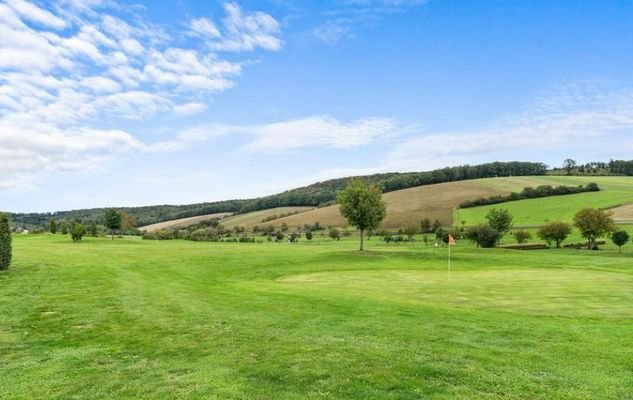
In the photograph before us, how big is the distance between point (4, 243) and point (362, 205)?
32960mm

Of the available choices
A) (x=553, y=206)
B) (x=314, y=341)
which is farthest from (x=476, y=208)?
(x=314, y=341)

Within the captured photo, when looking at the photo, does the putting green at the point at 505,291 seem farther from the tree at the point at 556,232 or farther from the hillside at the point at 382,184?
the hillside at the point at 382,184

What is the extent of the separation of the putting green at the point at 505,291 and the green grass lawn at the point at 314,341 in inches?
5.3

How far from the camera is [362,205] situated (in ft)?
166

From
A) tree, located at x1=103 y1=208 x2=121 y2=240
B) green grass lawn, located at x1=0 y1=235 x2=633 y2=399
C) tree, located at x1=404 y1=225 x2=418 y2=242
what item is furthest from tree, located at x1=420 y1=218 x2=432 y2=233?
green grass lawn, located at x1=0 y1=235 x2=633 y2=399

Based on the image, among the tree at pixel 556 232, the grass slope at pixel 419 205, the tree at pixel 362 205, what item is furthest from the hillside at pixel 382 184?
the tree at pixel 362 205

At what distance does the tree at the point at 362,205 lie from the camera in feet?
166

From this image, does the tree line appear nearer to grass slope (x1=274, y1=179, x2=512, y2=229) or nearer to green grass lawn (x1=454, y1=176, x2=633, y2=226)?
green grass lawn (x1=454, y1=176, x2=633, y2=226)

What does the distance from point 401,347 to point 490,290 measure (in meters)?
12.7

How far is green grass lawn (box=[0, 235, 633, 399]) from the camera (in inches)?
329

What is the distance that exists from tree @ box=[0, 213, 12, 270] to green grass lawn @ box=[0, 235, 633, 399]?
18.9ft

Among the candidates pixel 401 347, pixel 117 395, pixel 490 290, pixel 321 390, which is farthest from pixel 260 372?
pixel 490 290

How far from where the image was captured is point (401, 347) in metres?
10.8

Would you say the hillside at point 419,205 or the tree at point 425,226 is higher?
the hillside at point 419,205
